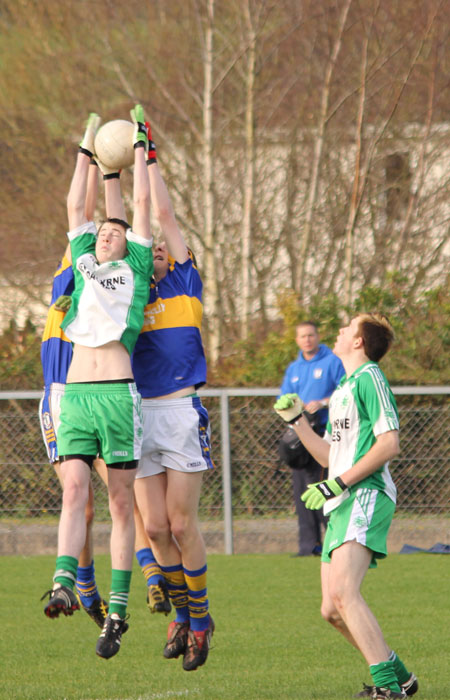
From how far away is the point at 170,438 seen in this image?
6375mm

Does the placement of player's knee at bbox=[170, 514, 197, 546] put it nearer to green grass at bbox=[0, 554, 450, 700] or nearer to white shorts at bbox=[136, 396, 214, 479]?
white shorts at bbox=[136, 396, 214, 479]

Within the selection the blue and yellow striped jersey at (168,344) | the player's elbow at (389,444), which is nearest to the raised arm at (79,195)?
the blue and yellow striped jersey at (168,344)

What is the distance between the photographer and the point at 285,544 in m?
12.8

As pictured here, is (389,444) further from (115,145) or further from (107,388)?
(115,145)

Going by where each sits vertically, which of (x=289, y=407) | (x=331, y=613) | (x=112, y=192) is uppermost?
(x=112, y=192)

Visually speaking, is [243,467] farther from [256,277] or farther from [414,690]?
[414,690]

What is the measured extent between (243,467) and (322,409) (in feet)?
6.47

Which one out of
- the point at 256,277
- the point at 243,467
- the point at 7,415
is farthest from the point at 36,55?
the point at 243,467

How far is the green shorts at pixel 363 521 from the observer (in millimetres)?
5699

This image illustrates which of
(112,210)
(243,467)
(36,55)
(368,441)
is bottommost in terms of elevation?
(243,467)

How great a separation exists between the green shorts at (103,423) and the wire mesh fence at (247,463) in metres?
6.87

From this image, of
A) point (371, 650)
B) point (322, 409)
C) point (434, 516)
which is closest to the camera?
point (371, 650)

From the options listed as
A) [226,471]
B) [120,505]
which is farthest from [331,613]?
[226,471]

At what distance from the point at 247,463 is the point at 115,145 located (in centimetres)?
713
